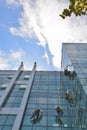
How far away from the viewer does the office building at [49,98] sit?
1179 inches

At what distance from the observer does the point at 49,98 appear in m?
39.9

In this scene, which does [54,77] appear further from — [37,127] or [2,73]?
[37,127]

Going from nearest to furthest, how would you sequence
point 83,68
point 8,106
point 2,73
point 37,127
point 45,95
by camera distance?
point 37,127
point 83,68
point 8,106
point 45,95
point 2,73

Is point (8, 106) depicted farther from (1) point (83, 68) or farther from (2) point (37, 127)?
(1) point (83, 68)

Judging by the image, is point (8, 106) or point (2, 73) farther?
point (2, 73)

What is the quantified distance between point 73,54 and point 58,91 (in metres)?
6.57

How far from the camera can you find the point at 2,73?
5669cm

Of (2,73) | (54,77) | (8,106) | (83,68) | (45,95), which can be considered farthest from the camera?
(2,73)

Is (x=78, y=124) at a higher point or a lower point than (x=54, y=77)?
higher

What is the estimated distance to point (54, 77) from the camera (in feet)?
169

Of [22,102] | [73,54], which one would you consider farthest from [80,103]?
[73,54]

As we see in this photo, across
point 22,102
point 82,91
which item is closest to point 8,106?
point 22,102

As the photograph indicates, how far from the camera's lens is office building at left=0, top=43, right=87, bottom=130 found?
29.9 m

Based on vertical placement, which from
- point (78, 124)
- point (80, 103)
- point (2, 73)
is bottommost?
point (2, 73)
